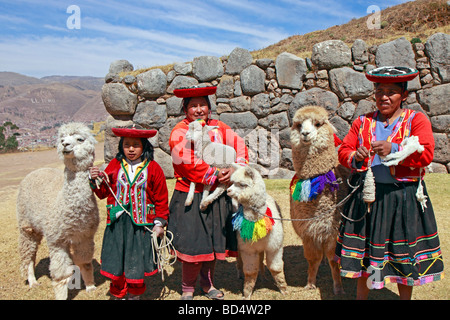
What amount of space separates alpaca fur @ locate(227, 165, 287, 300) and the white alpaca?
123 mm

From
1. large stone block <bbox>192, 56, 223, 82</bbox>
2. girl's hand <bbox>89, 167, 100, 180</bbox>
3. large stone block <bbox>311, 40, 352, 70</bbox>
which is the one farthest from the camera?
large stone block <bbox>192, 56, 223, 82</bbox>

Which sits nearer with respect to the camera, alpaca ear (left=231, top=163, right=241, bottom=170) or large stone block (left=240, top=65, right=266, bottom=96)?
alpaca ear (left=231, top=163, right=241, bottom=170)

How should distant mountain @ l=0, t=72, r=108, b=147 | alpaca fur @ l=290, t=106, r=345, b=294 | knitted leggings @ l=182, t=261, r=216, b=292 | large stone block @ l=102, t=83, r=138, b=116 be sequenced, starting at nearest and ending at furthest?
1. alpaca fur @ l=290, t=106, r=345, b=294
2. knitted leggings @ l=182, t=261, r=216, b=292
3. large stone block @ l=102, t=83, r=138, b=116
4. distant mountain @ l=0, t=72, r=108, b=147

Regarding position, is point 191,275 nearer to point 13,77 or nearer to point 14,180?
point 14,180

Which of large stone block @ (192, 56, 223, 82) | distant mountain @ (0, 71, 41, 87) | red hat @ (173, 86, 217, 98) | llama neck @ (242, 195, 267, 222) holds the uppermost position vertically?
distant mountain @ (0, 71, 41, 87)

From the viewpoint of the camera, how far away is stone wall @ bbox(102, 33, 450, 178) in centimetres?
602

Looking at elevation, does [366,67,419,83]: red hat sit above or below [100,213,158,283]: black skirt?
above

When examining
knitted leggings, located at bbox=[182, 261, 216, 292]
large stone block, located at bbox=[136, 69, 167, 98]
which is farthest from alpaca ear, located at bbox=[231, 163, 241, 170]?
large stone block, located at bbox=[136, 69, 167, 98]

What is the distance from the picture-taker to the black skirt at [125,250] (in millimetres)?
2582

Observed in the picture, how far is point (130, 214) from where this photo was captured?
102 inches

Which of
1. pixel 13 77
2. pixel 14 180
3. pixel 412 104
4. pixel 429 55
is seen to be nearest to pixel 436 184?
pixel 412 104

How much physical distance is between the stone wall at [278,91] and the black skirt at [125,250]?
171 inches

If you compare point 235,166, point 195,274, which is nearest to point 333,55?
point 235,166

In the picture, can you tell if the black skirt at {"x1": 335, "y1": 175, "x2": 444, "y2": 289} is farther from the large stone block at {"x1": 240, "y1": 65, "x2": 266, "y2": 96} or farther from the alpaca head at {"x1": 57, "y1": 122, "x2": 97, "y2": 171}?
the large stone block at {"x1": 240, "y1": 65, "x2": 266, "y2": 96}
